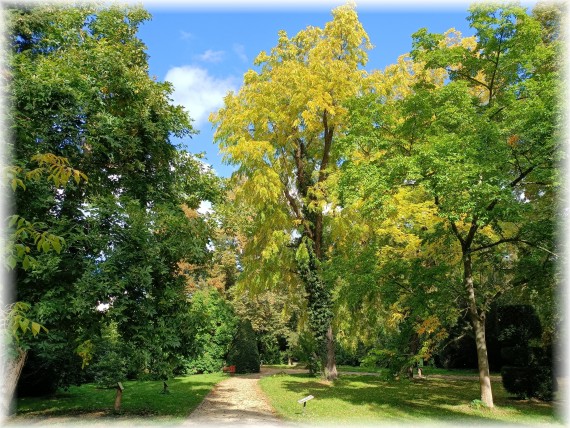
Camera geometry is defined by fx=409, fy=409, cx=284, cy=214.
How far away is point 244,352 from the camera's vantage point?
26.2 m

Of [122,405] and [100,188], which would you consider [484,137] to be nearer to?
[100,188]

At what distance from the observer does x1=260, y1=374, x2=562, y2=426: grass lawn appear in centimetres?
1052

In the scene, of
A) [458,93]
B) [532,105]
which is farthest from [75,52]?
[532,105]

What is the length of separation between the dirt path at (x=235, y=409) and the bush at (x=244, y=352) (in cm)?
893

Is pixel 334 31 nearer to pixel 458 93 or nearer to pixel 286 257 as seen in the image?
pixel 458 93

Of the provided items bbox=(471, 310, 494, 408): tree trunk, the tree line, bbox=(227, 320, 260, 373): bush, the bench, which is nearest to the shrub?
the tree line

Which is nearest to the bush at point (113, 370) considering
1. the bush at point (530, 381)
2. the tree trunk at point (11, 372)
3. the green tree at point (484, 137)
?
the tree trunk at point (11, 372)

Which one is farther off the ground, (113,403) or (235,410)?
(235,410)

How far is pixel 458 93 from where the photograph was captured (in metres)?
11.6

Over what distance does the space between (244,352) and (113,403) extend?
13.3 meters

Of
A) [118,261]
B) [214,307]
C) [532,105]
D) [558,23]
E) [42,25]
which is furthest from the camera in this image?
[214,307]

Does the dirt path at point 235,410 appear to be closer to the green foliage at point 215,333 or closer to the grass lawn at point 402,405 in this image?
the grass lawn at point 402,405

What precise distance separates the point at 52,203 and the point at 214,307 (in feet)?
55.4

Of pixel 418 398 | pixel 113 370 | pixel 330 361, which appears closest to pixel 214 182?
pixel 113 370
